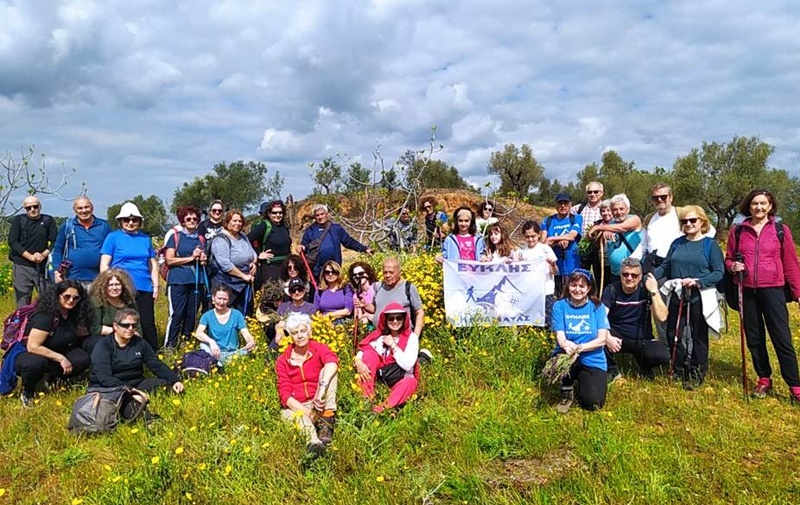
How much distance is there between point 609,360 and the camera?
19.0 feet

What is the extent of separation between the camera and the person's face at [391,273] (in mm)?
5891

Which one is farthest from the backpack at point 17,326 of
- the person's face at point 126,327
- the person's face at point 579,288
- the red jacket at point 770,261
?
the red jacket at point 770,261

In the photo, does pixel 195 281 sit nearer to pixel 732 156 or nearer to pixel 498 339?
pixel 498 339

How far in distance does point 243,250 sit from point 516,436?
4.42 meters

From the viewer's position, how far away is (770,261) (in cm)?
500

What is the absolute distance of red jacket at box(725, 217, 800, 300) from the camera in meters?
4.96

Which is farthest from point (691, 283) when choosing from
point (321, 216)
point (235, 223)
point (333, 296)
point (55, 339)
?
point (55, 339)

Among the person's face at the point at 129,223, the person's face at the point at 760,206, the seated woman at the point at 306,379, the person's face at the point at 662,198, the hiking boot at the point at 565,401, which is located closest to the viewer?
the seated woman at the point at 306,379

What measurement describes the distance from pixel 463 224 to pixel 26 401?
5.42 metres

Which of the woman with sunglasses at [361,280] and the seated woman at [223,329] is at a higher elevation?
the woman with sunglasses at [361,280]

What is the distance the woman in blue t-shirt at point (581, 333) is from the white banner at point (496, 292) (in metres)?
1.04

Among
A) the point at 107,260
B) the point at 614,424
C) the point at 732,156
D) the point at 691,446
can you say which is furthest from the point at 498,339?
the point at 732,156

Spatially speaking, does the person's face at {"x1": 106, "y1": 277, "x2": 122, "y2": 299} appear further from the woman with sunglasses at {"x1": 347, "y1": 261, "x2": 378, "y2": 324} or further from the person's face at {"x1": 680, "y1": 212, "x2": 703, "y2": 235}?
the person's face at {"x1": 680, "y1": 212, "x2": 703, "y2": 235}

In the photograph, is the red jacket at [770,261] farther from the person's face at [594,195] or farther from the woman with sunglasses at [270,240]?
the woman with sunglasses at [270,240]
